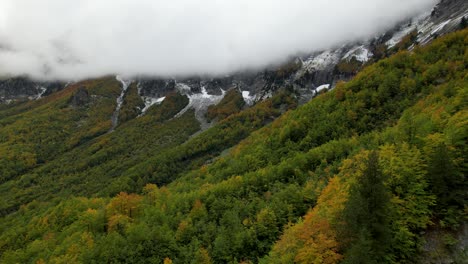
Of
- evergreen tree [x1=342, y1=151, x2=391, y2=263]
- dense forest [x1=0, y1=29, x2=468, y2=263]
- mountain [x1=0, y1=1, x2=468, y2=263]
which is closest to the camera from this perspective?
evergreen tree [x1=342, y1=151, x2=391, y2=263]

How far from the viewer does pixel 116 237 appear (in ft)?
233

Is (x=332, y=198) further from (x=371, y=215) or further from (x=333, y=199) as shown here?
(x=371, y=215)

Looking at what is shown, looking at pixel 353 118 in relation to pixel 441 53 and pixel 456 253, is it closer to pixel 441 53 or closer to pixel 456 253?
pixel 441 53

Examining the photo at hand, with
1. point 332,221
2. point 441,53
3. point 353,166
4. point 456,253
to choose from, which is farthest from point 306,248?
point 441,53

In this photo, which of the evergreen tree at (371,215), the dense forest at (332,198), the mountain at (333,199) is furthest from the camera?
the dense forest at (332,198)

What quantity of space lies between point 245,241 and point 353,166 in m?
21.2

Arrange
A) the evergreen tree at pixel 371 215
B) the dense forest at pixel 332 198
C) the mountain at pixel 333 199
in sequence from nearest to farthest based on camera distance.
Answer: the evergreen tree at pixel 371 215 < the mountain at pixel 333 199 < the dense forest at pixel 332 198

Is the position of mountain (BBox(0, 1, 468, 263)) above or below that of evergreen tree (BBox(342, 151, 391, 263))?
below

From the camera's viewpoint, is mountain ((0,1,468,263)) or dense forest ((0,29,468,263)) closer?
mountain ((0,1,468,263))

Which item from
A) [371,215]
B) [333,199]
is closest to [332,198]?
[333,199]

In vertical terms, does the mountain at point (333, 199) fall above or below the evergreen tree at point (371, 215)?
below

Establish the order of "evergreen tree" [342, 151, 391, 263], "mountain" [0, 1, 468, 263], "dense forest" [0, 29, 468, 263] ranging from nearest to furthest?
"evergreen tree" [342, 151, 391, 263], "mountain" [0, 1, 468, 263], "dense forest" [0, 29, 468, 263]

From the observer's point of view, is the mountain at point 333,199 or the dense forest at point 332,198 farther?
the dense forest at point 332,198

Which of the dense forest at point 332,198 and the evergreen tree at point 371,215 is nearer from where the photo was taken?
the evergreen tree at point 371,215
